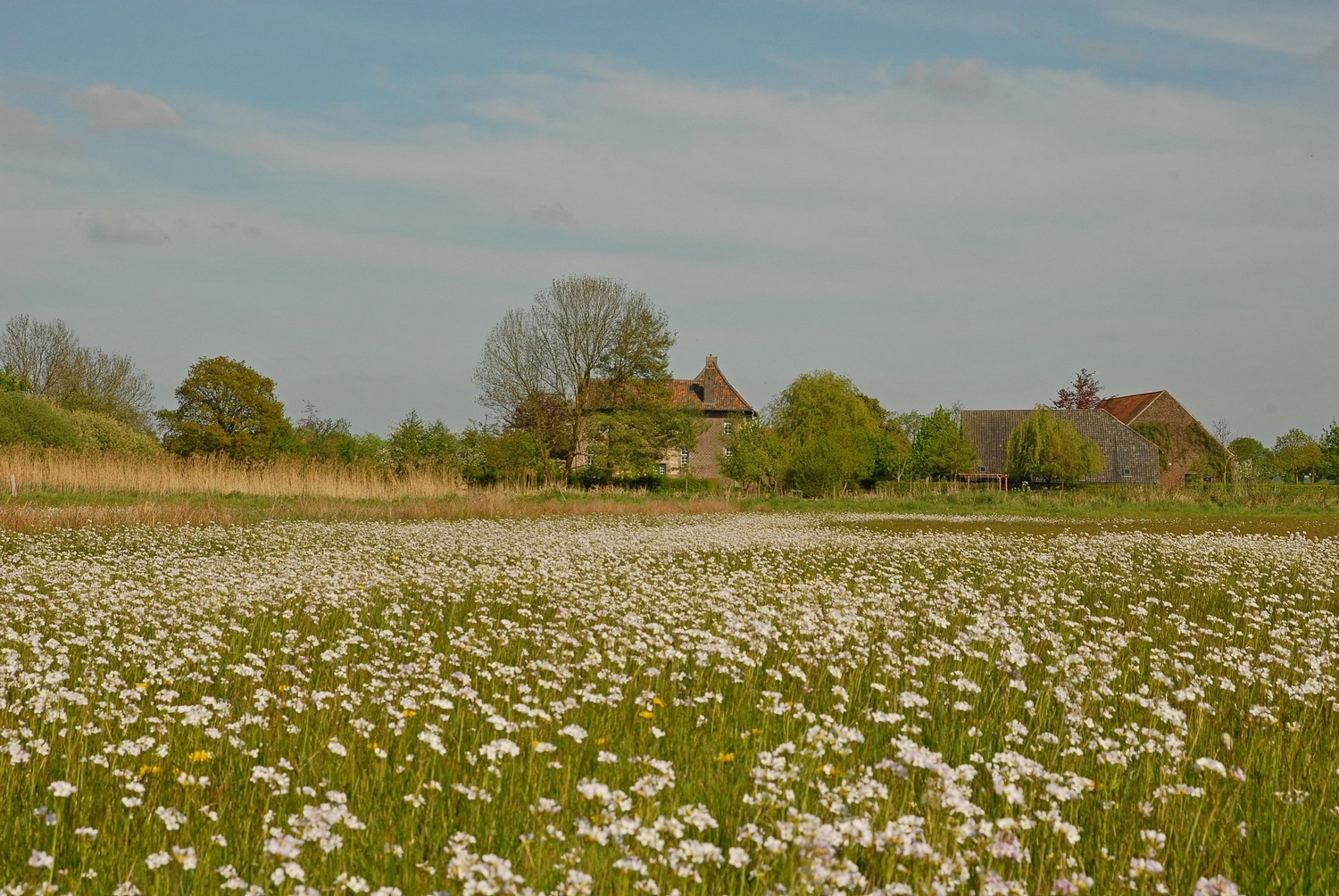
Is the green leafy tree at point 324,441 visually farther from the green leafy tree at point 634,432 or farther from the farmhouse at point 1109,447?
the farmhouse at point 1109,447

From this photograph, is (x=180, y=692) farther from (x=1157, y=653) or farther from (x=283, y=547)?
(x=283, y=547)

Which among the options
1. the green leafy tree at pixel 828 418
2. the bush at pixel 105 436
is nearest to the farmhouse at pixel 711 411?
the green leafy tree at pixel 828 418

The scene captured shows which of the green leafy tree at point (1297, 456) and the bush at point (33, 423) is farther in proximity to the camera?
the green leafy tree at point (1297, 456)

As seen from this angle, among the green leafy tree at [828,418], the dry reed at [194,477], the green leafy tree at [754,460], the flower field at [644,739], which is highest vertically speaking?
the green leafy tree at [828,418]

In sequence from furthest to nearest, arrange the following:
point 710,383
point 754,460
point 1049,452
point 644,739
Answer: point 710,383
point 1049,452
point 754,460
point 644,739

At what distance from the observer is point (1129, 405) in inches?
3521

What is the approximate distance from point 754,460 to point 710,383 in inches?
1365

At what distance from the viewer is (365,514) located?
26703 mm

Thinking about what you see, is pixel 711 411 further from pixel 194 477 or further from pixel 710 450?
pixel 194 477

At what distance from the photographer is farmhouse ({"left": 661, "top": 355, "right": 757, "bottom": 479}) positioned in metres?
84.8

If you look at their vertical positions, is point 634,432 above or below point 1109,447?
below

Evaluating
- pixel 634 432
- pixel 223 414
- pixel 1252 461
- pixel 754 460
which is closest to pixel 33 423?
pixel 223 414

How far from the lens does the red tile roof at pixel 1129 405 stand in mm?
85875

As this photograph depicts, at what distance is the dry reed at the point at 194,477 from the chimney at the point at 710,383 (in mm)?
54285
